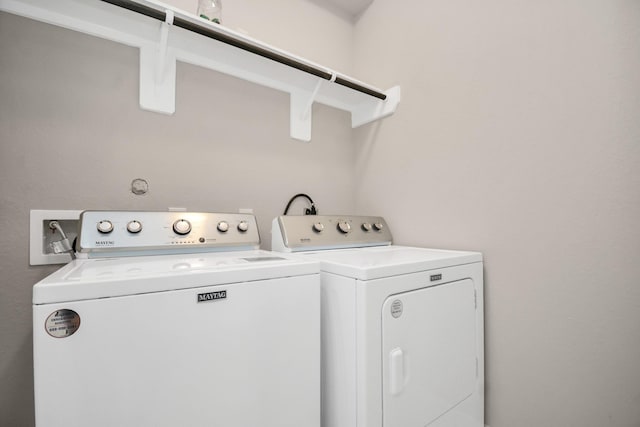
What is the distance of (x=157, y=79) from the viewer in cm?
131

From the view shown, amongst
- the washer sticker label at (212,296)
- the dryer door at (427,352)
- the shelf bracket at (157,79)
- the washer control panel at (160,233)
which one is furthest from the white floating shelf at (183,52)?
the dryer door at (427,352)

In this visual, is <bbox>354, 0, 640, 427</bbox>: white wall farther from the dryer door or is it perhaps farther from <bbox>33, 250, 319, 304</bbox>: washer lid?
<bbox>33, 250, 319, 304</bbox>: washer lid

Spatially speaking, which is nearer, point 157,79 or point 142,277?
point 142,277

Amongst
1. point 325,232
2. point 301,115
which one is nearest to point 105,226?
point 325,232

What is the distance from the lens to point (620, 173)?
3.13 ft

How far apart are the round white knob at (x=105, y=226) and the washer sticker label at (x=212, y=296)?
1.81 feet

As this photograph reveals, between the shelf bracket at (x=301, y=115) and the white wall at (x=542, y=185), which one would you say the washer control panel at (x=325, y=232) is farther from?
the shelf bracket at (x=301, y=115)

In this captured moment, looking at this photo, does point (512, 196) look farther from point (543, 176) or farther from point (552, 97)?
point (552, 97)

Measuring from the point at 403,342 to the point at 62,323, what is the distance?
0.88 m

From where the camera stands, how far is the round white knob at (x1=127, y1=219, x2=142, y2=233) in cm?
104

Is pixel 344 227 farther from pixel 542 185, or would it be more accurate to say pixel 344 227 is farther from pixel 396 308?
pixel 542 185

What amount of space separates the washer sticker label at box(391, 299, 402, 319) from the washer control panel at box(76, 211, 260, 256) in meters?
0.66

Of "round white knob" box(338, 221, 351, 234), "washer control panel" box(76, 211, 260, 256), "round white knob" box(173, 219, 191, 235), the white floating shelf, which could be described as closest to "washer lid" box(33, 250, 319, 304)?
"washer control panel" box(76, 211, 260, 256)

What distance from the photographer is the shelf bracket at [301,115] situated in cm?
175
